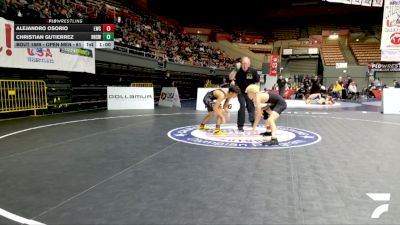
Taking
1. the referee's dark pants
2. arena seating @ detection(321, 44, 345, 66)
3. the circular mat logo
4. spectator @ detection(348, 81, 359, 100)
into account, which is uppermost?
arena seating @ detection(321, 44, 345, 66)

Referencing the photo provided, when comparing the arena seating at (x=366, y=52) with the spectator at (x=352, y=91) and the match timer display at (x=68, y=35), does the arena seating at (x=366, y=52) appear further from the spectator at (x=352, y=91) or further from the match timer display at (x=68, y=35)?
the match timer display at (x=68, y=35)

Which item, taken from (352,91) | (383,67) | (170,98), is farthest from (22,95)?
(383,67)

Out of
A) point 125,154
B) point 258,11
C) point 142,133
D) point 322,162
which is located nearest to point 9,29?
point 142,133

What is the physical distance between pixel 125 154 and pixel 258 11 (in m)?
36.7

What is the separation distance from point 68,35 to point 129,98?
206 inches

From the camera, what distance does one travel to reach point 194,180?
3.88 m

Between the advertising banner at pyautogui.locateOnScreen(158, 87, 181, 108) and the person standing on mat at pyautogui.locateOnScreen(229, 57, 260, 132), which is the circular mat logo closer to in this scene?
the person standing on mat at pyautogui.locateOnScreen(229, 57, 260, 132)

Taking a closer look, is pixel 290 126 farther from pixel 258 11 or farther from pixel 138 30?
pixel 258 11

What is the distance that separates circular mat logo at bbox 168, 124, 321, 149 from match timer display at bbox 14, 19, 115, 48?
153 inches

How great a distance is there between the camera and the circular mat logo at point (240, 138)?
20.0ft

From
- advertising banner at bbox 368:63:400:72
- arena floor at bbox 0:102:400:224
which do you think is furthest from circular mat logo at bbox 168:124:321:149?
advertising banner at bbox 368:63:400:72

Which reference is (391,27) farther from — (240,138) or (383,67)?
→ (383,67)

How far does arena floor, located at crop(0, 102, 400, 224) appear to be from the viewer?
2885 millimetres

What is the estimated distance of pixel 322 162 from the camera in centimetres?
482
